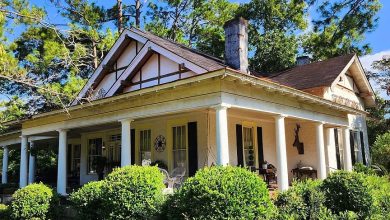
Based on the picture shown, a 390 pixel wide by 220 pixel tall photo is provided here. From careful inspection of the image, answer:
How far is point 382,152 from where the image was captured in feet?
66.2

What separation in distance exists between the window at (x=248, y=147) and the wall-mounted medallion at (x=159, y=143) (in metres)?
3.14

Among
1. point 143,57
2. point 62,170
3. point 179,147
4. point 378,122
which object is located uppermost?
point 143,57

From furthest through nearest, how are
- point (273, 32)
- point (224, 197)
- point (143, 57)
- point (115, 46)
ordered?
1. point (273, 32)
2. point (115, 46)
3. point (143, 57)
4. point (224, 197)

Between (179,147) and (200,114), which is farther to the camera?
(179,147)

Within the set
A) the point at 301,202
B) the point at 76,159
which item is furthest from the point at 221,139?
the point at 76,159

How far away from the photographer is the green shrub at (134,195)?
28.3 ft

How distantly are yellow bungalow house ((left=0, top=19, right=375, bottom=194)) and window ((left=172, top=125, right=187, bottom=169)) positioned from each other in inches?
1.5

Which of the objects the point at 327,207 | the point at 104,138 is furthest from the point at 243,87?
the point at 104,138

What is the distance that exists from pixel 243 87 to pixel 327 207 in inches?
150

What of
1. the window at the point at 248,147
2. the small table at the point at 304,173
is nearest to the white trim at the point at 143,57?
the window at the point at 248,147

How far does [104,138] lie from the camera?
1839 centimetres

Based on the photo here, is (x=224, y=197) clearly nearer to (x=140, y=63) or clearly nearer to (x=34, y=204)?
(x=34, y=204)

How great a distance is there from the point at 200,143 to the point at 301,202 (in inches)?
222

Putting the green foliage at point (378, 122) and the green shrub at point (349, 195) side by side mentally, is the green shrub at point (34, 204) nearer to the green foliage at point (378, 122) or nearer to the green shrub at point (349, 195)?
the green shrub at point (349, 195)
